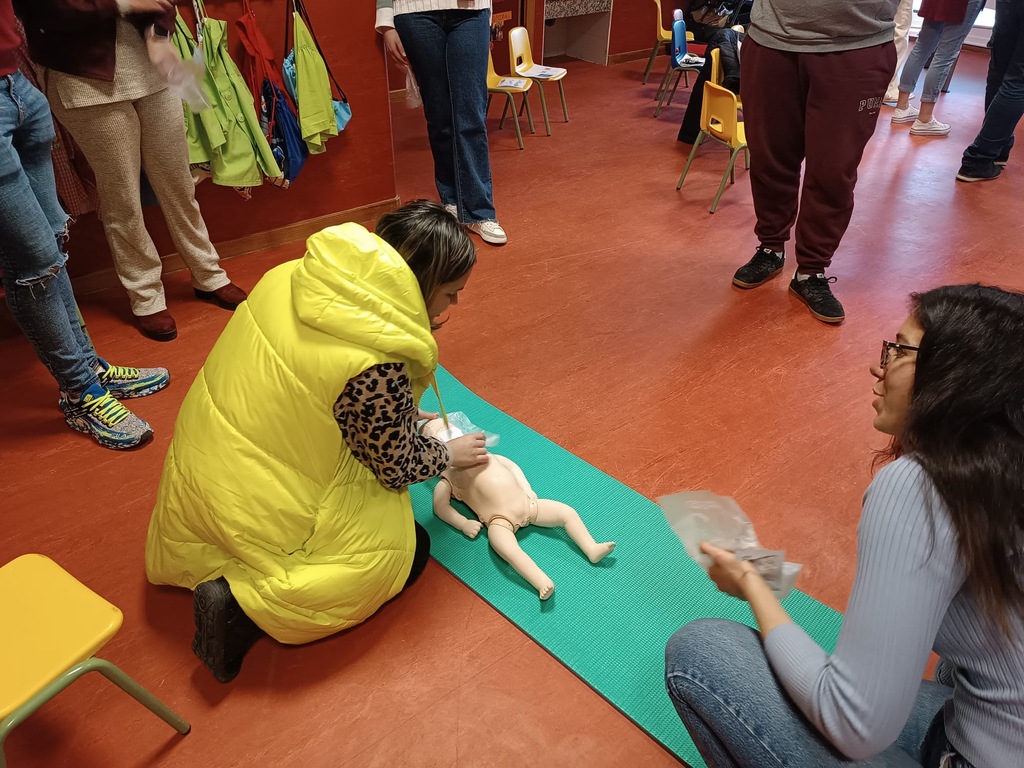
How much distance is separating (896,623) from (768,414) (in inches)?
63.7

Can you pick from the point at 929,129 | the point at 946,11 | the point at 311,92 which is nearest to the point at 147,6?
the point at 311,92

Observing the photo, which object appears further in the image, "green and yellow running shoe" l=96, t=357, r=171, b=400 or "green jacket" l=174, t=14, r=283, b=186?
"green jacket" l=174, t=14, r=283, b=186

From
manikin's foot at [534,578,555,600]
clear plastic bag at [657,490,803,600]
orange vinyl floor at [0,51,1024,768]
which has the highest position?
clear plastic bag at [657,490,803,600]

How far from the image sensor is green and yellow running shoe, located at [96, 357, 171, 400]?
2428 millimetres

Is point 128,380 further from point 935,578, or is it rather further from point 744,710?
point 935,578

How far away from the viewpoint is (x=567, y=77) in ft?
19.8

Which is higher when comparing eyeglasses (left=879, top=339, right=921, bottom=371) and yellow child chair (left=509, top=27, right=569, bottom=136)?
eyeglasses (left=879, top=339, right=921, bottom=371)

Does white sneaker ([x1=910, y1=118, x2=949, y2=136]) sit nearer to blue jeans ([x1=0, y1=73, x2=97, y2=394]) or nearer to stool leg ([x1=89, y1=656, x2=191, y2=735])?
blue jeans ([x1=0, y1=73, x2=97, y2=394])

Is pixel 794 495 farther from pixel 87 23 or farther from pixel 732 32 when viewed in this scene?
pixel 732 32

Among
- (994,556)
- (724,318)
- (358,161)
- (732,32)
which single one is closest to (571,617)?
(994,556)

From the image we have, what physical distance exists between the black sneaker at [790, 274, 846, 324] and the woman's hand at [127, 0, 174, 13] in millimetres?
2493

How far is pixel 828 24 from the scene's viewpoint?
2.54 m

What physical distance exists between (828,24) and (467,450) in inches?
76.5

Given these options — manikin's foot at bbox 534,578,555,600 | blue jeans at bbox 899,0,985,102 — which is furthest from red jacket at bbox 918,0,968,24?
manikin's foot at bbox 534,578,555,600
